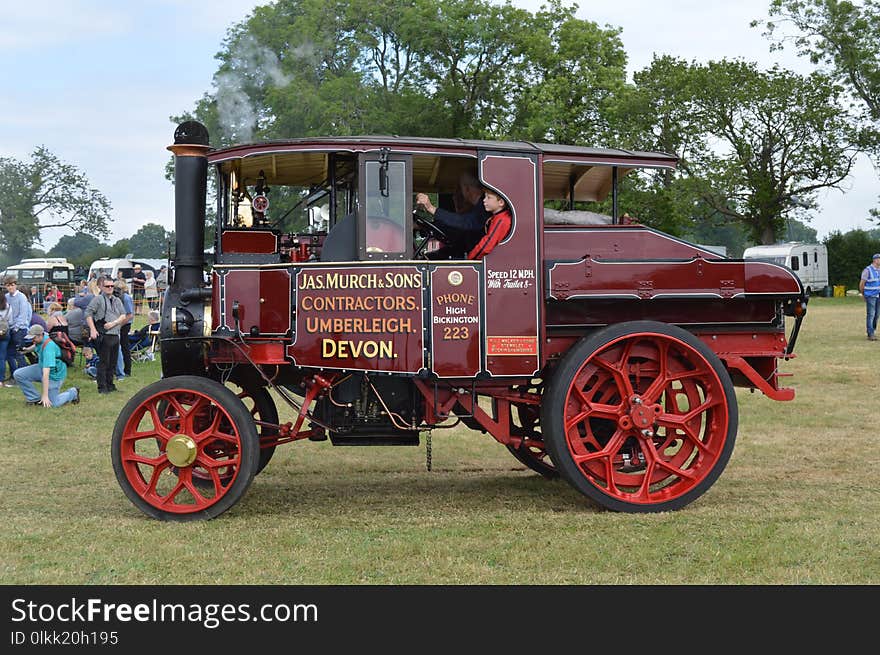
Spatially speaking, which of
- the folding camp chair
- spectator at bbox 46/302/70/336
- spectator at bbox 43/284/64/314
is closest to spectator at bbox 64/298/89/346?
spectator at bbox 46/302/70/336

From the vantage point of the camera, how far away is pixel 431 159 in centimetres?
687

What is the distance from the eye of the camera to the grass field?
17.7 ft

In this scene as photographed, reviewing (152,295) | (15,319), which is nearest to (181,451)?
(15,319)

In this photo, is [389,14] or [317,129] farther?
[389,14]

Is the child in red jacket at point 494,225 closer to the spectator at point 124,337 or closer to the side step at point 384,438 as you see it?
the side step at point 384,438

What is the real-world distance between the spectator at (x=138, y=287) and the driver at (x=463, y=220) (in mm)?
30744

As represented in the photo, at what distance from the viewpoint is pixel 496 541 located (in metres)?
5.99

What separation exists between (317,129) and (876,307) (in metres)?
23.1

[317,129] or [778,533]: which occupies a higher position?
[317,129]

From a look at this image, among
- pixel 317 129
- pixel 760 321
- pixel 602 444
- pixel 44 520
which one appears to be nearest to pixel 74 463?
pixel 44 520

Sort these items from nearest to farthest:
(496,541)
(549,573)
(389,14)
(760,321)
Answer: (549,573) < (496,541) < (760,321) < (389,14)

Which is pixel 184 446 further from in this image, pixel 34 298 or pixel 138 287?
pixel 138 287

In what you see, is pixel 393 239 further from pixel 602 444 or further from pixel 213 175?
pixel 602 444

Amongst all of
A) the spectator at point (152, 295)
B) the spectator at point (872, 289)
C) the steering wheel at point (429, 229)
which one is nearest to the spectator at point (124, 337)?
the spectator at point (152, 295)
